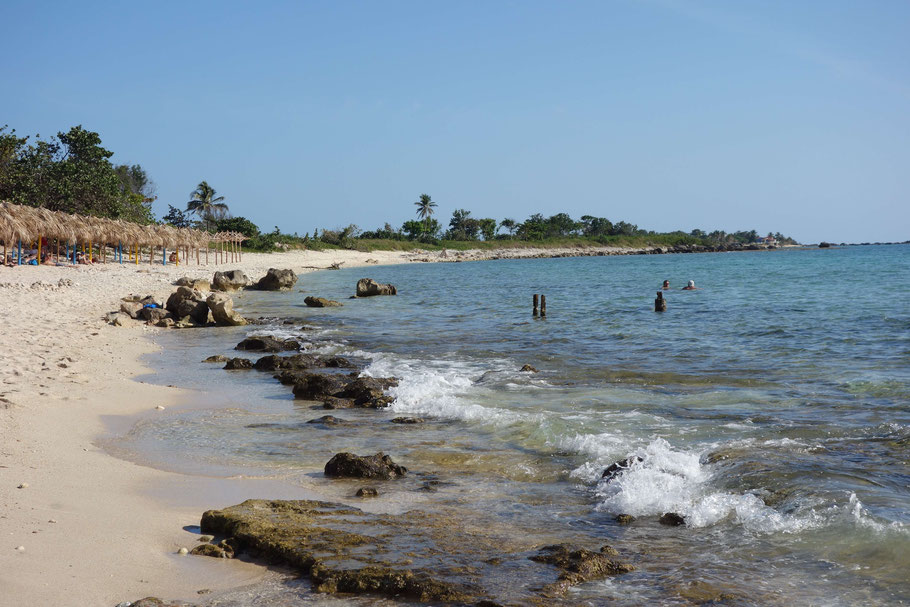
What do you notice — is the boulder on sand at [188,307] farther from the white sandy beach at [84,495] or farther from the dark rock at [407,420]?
the dark rock at [407,420]

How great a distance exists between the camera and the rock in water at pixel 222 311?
20703 mm

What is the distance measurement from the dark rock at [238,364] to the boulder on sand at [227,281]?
793 inches

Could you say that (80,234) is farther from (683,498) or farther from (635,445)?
(683,498)

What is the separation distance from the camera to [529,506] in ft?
20.5

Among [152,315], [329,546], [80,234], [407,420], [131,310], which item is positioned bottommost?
[407,420]

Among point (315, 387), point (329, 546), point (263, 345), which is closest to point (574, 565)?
point (329, 546)

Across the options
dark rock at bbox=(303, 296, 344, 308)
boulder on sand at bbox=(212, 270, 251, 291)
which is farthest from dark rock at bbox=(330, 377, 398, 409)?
boulder on sand at bbox=(212, 270, 251, 291)

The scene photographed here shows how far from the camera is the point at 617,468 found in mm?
6953

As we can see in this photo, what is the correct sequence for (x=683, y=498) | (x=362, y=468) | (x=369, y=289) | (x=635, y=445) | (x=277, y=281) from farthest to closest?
(x=277, y=281)
(x=369, y=289)
(x=635, y=445)
(x=362, y=468)
(x=683, y=498)

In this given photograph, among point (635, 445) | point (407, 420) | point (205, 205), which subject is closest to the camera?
point (635, 445)

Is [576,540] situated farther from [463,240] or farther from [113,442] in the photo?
[463,240]

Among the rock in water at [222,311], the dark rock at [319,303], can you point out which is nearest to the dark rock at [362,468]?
the rock in water at [222,311]

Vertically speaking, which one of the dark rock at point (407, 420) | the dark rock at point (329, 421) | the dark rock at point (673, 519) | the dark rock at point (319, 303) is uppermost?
the dark rock at point (319, 303)

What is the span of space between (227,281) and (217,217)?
194 feet
